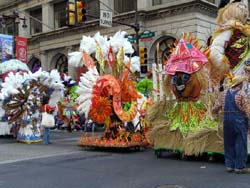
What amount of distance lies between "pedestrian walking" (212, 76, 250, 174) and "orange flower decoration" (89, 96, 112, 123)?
4.31 metres

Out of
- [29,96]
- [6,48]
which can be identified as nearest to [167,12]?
[6,48]

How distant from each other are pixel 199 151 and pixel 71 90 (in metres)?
12.9

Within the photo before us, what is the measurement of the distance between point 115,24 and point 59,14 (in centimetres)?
719

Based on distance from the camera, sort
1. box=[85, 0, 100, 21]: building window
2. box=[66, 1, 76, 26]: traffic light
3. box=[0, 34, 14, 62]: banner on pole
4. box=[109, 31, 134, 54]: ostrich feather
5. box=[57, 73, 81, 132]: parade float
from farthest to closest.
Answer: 1. box=[85, 0, 100, 21]: building window
2. box=[0, 34, 14, 62]: banner on pole
3. box=[57, 73, 81, 132]: parade float
4. box=[66, 1, 76, 26]: traffic light
5. box=[109, 31, 134, 54]: ostrich feather

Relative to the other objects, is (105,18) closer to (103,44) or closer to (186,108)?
(103,44)

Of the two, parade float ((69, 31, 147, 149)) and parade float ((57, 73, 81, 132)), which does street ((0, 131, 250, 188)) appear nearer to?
parade float ((69, 31, 147, 149))

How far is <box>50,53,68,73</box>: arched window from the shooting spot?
31.7 metres

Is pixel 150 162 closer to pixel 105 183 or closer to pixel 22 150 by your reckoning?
pixel 105 183

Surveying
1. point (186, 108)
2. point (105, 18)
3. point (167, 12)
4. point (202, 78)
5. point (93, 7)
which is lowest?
point (186, 108)

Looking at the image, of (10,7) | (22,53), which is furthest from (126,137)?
(10,7)

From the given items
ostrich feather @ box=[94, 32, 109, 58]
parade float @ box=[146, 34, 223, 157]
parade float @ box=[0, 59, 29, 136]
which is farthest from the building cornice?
parade float @ box=[146, 34, 223, 157]

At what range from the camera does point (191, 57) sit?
9.24 m

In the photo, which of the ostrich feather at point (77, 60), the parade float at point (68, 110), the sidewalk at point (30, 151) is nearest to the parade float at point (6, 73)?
the sidewalk at point (30, 151)

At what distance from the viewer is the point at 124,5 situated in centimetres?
2742
